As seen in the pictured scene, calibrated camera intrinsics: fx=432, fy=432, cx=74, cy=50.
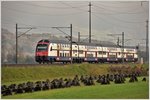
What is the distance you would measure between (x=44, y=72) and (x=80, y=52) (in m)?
7.11

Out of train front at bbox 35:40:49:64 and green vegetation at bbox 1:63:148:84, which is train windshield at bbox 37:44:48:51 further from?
green vegetation at bbox 1:63:148:84

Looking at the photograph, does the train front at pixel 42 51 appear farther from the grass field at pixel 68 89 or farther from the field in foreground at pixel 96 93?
the field in foreground at pixel 96 93

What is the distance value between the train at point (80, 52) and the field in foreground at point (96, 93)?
5434 millimetres

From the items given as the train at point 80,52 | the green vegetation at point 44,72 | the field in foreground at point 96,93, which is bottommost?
the field in foreground at point 96,93

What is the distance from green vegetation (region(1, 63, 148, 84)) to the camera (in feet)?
50.2

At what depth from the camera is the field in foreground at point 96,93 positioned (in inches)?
536

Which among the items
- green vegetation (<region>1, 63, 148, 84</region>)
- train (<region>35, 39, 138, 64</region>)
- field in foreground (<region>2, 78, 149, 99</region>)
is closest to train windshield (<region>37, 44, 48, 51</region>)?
train (<region>35, 39, 138, 64</region>)

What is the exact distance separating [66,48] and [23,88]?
7.93 m

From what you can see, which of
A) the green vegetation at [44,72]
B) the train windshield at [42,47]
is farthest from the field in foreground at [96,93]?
the train windshield at [42,47]

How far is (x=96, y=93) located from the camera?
1418cm

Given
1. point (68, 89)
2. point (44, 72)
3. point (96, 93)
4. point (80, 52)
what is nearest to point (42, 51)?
point (80, 52)

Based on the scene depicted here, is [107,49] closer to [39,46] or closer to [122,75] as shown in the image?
[39,46]

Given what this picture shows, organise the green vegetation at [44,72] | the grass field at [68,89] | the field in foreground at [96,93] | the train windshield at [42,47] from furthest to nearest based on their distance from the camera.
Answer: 1. the train windshield at [42,47]
2. the green vegetation at [44,72]
3. the grass field at [68,89]
4. the field in foreground at [96,93]

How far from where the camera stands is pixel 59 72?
56.6ft
